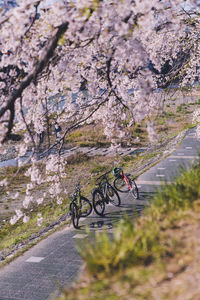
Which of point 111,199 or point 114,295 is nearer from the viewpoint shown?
point 114,295

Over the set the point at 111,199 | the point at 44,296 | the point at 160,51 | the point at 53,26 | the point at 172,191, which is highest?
the point at 160,51

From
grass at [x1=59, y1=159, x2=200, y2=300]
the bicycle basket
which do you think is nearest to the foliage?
grass at [x1=59, y1=159, x2=200, y2=300]

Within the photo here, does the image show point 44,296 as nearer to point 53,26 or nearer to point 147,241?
point 147,241

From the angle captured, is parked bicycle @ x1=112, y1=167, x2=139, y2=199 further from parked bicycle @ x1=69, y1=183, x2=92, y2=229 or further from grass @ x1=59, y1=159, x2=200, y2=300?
grass @ x1=59, y1=159, x2=200, y2=300

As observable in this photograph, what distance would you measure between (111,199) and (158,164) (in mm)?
5310

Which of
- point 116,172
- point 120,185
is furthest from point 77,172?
point 116,172

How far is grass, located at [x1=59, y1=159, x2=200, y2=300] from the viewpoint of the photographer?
135 inches

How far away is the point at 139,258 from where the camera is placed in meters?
3.83

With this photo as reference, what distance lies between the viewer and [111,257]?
12.3ft

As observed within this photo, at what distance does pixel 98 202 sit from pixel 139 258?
6120 millimetres

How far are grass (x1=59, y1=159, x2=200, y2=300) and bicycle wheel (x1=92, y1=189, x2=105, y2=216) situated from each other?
17.1ft

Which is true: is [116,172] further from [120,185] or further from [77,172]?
[77,172]

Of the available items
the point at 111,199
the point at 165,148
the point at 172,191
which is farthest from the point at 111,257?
the point at 165,148

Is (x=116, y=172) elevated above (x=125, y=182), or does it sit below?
above
